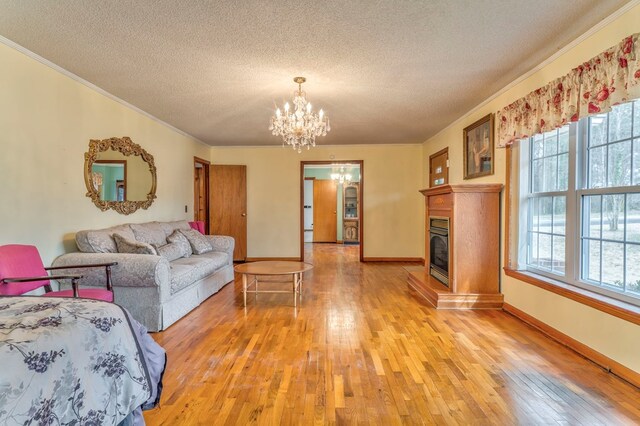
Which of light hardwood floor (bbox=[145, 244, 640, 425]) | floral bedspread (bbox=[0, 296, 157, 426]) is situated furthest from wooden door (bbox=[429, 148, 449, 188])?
floral bedspread (bbox=[0, 296, 157, 426])

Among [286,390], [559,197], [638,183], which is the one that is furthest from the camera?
[559,197]

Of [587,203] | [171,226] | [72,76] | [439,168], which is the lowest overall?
[171,226]

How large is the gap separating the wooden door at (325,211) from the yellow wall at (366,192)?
11.3ft

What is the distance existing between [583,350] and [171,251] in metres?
4.16

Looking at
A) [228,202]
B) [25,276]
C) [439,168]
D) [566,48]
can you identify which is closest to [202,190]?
[228,202]

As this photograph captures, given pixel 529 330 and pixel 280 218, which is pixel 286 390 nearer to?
pixel 529 330

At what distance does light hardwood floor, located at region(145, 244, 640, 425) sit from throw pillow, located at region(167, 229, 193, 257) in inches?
41.9

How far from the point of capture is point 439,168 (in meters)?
5.56

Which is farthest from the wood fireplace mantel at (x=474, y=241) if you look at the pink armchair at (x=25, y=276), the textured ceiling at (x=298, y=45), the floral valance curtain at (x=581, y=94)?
the pink armchair at (x=25, y=276)

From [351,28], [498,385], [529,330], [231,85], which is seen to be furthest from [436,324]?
[231,85]

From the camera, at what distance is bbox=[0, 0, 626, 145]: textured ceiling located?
6.73 feet

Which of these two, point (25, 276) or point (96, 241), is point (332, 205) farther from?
point (25, 276)

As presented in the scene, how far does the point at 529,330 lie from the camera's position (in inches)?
113

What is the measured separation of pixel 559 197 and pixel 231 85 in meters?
3.36
